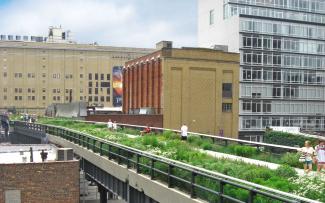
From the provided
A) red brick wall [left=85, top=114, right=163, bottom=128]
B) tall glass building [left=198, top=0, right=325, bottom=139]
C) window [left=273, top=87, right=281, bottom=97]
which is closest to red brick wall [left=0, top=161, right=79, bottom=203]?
red brick wall [left=85, top=114, right=163, bottom=128]

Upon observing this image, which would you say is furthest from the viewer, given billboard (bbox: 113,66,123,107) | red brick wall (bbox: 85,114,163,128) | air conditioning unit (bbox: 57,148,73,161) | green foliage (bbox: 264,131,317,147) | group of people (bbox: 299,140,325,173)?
billboard (bbox: 113,66,123,107)

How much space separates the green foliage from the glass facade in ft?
70.7

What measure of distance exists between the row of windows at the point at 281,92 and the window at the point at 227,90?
484 centimetres

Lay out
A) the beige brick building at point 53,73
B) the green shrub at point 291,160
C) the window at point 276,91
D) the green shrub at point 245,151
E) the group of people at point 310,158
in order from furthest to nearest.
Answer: the beige brick building at point 53,73 < the window at point 276,91 < the green shrub at point 245,151 < the green shrub at point 291,160 < the group of people at point 310,158

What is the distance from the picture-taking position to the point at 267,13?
82938 millimetres

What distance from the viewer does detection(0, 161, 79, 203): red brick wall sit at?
26.6 meters

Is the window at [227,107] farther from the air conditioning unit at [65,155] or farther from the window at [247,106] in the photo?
the air conditioning unit at [65,155]

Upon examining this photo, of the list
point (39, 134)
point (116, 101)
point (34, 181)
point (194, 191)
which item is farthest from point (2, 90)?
point (194, 191)

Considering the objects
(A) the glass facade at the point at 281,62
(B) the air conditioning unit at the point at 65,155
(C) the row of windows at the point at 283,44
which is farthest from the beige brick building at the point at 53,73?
(B) the air conditioning unit at the point at 65,155

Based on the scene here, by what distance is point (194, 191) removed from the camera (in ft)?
41.4

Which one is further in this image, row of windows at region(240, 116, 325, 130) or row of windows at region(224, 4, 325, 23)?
row of windows at region(224, 4, 325, 23)

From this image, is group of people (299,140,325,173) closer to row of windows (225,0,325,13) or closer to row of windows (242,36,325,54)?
row of windows (242,36,325,54)

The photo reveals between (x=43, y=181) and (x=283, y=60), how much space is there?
63240 mm

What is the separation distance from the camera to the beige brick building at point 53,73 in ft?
471
